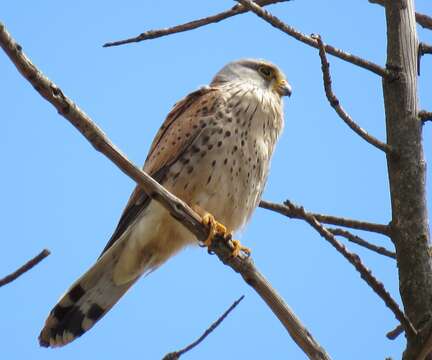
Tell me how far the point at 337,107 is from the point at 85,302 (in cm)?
180

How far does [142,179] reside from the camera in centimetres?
232

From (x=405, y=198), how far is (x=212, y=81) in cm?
243

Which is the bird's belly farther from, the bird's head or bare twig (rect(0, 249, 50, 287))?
bare twig (rect(0, 249, 50, 287))

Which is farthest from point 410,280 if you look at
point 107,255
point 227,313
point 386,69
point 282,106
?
point 282,106

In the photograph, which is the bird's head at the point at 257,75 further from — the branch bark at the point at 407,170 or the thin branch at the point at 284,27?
the thin branch at the point at 284,27

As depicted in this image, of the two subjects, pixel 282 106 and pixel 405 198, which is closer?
pixel 405 198

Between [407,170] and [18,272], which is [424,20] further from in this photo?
[18,272]

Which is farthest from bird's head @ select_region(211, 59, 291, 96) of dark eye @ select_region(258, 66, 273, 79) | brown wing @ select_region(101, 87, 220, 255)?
brown wing @ select_region(101, 87, 220, 255)

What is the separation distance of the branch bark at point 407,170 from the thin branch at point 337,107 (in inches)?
3.9

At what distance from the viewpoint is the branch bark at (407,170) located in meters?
2.54

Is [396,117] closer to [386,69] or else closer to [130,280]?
[386,69]

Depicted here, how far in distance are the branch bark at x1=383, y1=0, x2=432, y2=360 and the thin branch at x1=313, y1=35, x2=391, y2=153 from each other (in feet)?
0.33

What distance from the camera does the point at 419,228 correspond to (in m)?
2.63

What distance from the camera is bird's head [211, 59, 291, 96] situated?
15.3 feet
